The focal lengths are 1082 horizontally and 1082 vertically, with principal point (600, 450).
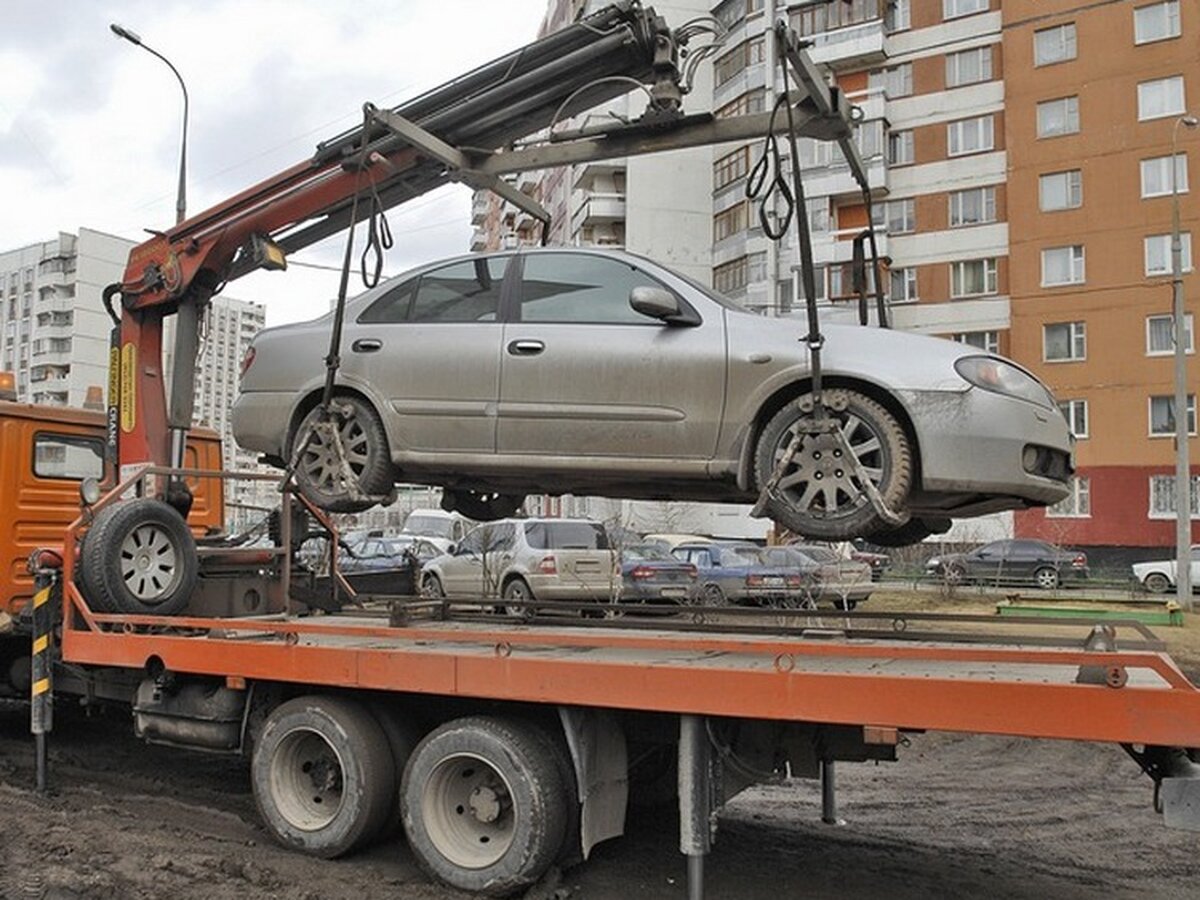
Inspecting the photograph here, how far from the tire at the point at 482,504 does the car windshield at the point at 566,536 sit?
32.3 ft

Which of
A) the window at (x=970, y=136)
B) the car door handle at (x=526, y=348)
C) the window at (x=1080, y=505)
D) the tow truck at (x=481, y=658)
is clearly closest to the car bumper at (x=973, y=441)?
the tow truck at (x=481, y=658)

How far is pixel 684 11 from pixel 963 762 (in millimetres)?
39398

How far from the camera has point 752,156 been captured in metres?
34.4

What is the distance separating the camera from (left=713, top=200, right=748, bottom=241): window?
3759cm

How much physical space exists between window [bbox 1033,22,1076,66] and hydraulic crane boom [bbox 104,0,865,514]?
101 ft

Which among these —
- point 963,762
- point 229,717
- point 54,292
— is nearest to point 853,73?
point 963,762

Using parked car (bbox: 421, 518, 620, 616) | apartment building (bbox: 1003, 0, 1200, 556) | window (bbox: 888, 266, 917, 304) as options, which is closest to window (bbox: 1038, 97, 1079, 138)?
apartment building (bbox: 1003, 0, 1200, 556)

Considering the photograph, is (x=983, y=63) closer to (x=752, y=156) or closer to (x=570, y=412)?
(x=752, y=156)

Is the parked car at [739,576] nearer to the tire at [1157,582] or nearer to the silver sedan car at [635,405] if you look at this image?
the silver sedan car at [635,405]

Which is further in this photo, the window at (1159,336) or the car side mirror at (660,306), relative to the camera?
the window at (1159,336)

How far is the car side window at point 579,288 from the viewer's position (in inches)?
212

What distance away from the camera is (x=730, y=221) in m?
38.9

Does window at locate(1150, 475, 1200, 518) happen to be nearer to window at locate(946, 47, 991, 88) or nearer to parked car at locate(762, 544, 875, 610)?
window at locate(946, 47, 991, 88)

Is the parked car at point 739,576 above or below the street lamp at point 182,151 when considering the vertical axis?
below
